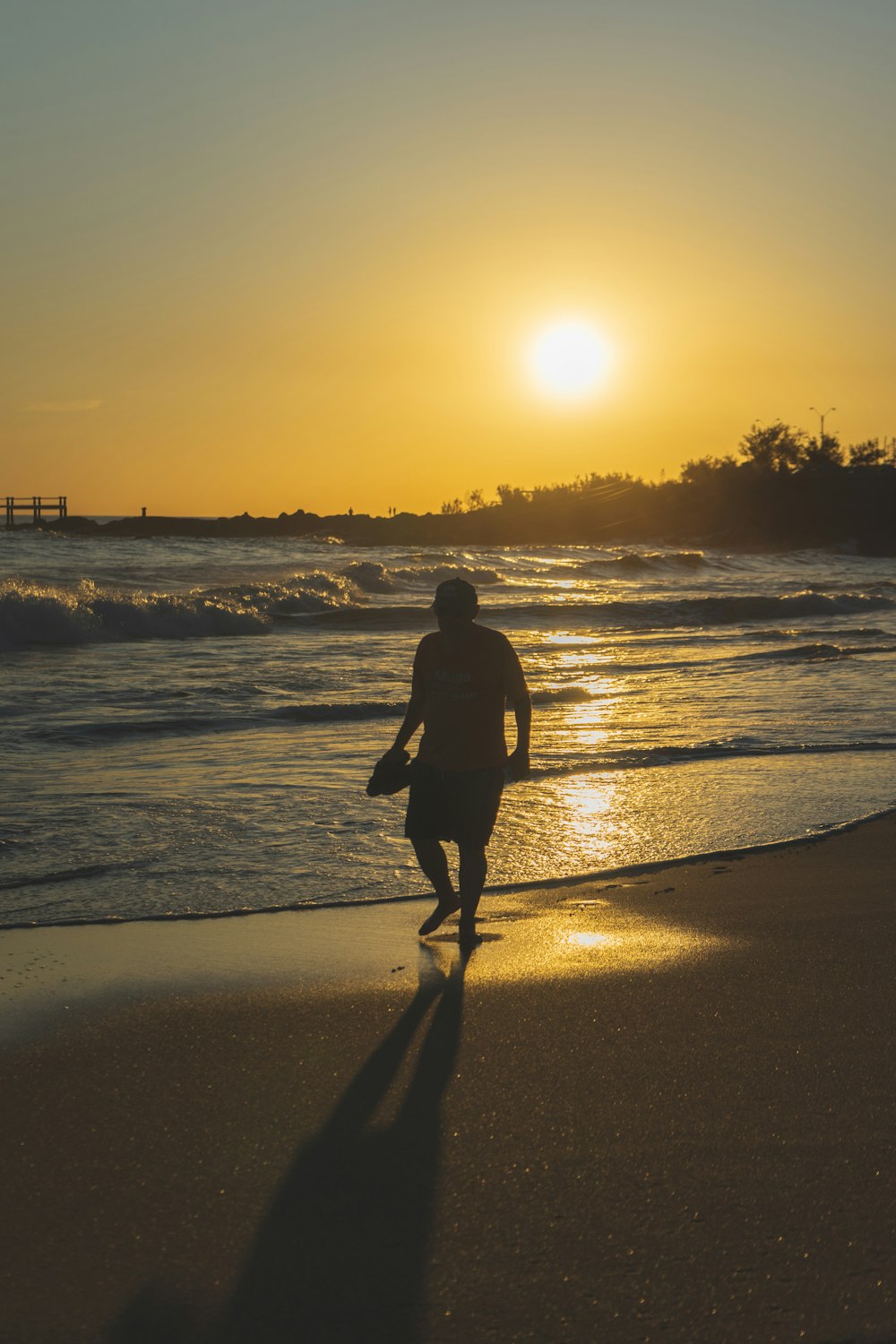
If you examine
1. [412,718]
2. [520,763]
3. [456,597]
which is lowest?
[520,763]

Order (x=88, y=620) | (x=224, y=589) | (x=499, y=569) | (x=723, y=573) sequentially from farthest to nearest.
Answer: (x=723, y=573), (x=499, y=569), (x=224, y=589), (x=88, y=620)

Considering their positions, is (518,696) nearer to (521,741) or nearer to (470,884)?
(521,741)

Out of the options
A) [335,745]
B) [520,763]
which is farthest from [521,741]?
[335,745]

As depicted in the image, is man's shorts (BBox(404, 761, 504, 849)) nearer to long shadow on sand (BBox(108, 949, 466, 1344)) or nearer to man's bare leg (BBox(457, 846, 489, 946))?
man's bare leg (BBox(457, 846, 489, 946))

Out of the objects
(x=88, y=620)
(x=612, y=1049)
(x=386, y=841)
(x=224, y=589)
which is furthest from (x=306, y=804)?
(x=224, y=589)

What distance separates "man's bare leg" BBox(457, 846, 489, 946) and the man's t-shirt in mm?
392

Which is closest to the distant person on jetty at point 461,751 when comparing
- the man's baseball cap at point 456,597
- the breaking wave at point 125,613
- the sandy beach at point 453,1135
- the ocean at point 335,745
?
the man's baseball cap at point 456,597

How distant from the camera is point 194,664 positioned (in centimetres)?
1808

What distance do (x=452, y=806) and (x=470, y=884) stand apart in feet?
1.16

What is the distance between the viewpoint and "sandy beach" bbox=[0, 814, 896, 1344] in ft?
9.31

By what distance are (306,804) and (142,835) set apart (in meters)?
1.33

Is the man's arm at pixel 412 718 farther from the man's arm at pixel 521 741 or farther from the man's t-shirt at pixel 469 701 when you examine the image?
the man's arm at pixel 521 741

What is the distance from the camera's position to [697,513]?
8875 centimetres

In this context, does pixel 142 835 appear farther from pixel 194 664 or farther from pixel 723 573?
pixel 723 573
